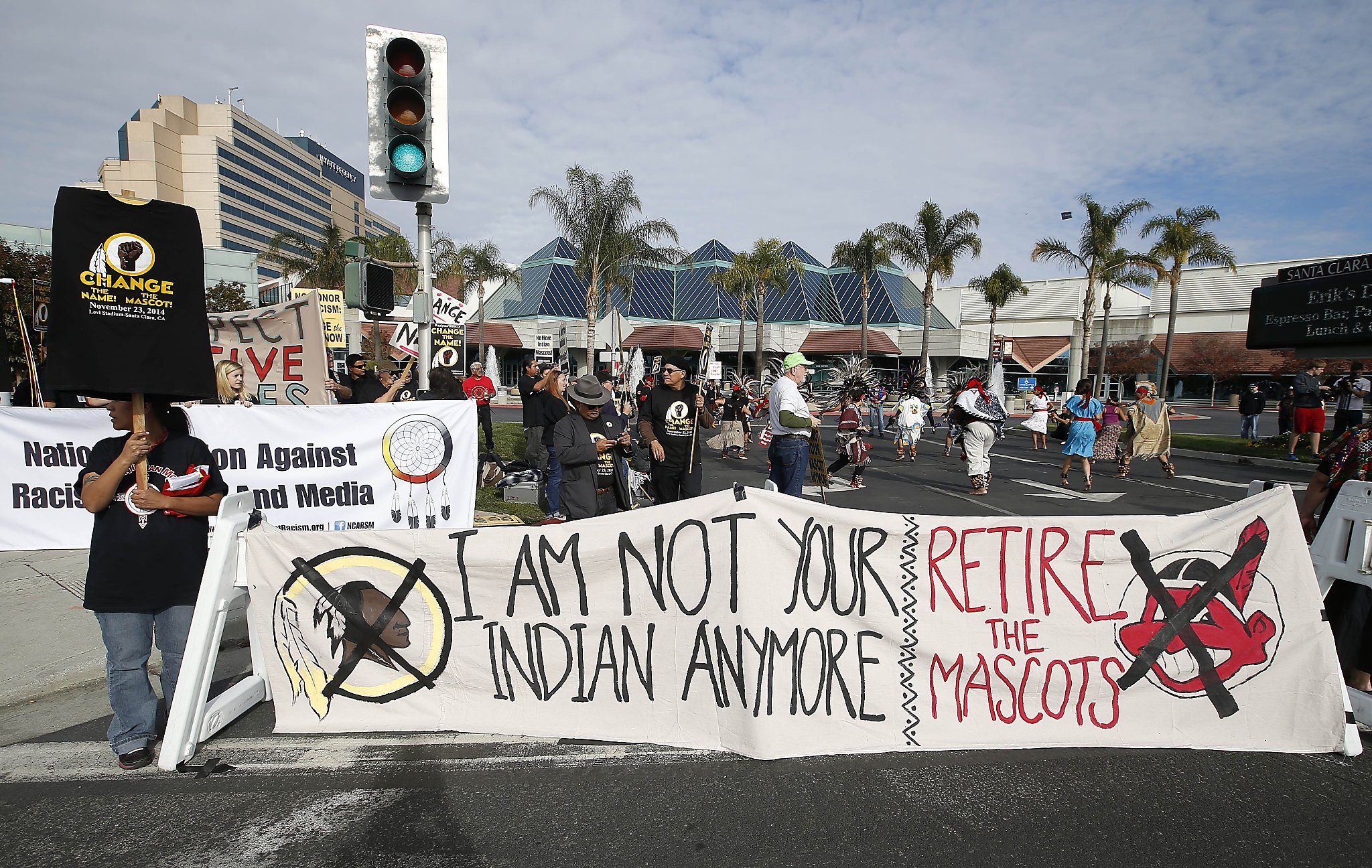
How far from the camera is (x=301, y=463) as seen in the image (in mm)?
6941

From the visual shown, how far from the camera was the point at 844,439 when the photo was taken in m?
12.0

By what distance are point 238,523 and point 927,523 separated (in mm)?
3203

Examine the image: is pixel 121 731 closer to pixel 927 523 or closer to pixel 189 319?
pixel 189 319

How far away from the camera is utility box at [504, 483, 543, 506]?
9491mm

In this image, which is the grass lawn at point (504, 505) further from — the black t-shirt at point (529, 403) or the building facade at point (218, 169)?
the building facade at point (218, 169)

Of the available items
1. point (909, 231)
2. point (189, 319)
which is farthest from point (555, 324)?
point (189, 319)

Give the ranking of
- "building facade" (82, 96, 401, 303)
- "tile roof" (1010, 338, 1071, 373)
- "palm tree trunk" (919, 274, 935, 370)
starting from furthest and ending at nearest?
1. "building facade" (82, 96, 401, 303)
2. "tile roof" (1010, 338, 1071, 373)
3. "palm tree trunk" (919, 274, 935, 370)

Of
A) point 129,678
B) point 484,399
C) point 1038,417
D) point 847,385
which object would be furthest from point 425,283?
point 1038,417

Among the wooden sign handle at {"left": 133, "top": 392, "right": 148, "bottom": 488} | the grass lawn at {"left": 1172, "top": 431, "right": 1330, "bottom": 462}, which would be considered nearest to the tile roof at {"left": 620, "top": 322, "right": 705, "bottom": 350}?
the grass lawn at {"left": 1172, "top": 431, "right": 1330, "bottom": 462}

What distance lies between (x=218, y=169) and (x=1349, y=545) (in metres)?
135

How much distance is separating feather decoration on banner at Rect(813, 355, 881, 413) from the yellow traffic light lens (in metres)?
6.48

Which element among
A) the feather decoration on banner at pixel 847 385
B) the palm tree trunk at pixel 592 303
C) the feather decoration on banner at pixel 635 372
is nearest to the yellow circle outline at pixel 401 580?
the feather decoration on banner at pixel 847 385

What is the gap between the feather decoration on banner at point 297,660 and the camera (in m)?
3.56

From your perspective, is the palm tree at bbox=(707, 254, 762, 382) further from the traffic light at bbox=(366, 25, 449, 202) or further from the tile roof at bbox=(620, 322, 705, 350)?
the traffic light at bbox=(366, 25, 449, 202)
